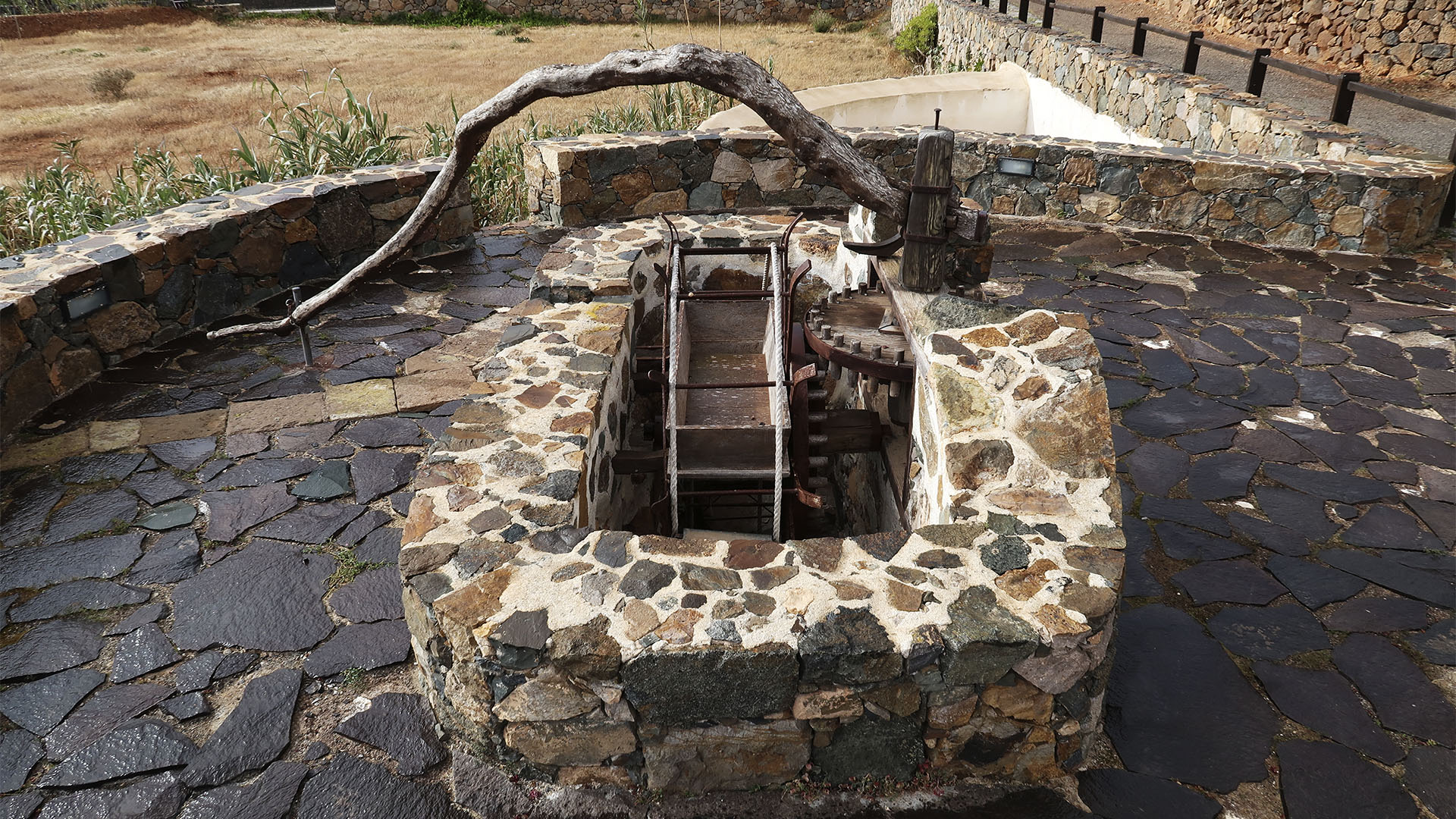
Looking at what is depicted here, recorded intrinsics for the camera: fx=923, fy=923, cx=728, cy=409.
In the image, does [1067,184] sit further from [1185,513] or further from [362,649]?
[362,649]

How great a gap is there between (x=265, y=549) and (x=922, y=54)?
19235mm

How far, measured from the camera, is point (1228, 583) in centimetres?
376

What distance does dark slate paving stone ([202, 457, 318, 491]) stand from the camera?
442cm

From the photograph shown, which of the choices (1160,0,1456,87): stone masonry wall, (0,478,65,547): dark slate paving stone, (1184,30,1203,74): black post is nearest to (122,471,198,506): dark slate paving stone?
(0,478,65,547): dark slate paving stone

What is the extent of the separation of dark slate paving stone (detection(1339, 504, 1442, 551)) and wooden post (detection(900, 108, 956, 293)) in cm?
209

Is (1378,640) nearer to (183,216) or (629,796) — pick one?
(629,796)

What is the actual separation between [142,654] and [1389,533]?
199 inches

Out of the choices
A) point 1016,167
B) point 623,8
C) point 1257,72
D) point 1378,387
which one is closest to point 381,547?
point 1378,387

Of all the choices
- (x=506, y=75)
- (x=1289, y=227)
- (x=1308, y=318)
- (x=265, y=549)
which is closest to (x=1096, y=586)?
(x=265, y=549)

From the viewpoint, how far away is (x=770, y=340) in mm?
5199

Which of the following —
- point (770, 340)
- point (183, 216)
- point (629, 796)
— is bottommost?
point (629, 796)

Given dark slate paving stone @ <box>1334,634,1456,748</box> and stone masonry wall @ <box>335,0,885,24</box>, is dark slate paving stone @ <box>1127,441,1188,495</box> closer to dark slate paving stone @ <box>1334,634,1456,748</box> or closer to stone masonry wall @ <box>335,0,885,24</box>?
dark slate paving stone @ <box>1334,634,1456,748</box>

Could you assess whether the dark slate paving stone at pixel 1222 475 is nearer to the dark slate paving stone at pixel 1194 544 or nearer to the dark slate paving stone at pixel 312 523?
the dark slate paving stone at pixel 1194 544

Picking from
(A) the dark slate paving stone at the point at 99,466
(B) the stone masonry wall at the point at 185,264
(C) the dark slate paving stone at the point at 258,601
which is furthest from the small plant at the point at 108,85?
(C) the dark slate paving stone at the point at 258,601
